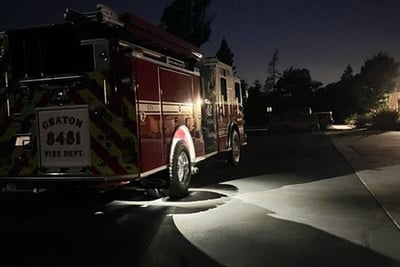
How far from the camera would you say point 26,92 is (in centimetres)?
868

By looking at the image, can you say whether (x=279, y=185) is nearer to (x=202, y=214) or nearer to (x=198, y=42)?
(x=202, y=214)

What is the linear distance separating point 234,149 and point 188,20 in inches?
1115

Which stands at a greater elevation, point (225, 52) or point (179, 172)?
point (225, 52)

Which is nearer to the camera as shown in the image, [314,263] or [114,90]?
[314,263]

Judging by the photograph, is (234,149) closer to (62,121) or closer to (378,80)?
(62,121)

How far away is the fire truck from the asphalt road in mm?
722

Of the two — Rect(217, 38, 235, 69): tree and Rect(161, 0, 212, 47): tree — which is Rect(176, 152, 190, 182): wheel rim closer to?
Rect(161, 0, 212, 47): tree

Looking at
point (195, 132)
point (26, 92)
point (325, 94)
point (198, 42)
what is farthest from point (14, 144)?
point (325, 94)

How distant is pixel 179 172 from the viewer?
33.2 ft

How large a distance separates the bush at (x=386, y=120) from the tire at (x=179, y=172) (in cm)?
2365

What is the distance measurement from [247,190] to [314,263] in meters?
5.09

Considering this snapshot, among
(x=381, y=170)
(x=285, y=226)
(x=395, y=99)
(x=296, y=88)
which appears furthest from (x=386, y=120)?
(x=296, y=88)

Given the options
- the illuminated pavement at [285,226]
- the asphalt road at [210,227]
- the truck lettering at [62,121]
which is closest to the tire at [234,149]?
the asphalt road at [210,227]

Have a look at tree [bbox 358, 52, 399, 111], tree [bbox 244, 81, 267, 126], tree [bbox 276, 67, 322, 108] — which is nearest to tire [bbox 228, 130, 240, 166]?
tree [bbox 358, 52, 399, 111]
